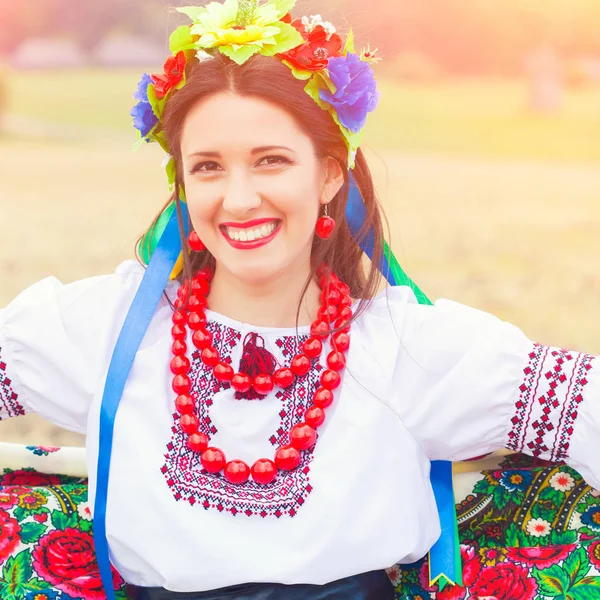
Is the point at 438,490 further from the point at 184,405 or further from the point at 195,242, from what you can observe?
the point at 195,242

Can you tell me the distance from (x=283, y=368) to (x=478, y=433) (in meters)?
0.33

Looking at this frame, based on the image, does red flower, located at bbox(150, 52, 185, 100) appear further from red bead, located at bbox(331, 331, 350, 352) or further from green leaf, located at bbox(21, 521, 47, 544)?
green leaf, located at bbox(21, 521, 47, 544)

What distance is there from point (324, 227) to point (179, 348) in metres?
0.32

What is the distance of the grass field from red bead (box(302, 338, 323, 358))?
1.84 metres

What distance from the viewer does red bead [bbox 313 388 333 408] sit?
1.48m

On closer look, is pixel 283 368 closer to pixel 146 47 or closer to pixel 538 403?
pixel 538 403

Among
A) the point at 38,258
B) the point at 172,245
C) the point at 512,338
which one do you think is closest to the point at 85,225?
the point at 38,258

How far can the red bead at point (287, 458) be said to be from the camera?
1441 millimetres

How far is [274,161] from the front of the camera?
4.76ft

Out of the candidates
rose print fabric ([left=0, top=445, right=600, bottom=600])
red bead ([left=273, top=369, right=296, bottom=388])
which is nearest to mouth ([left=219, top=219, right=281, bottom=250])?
red bead ([left=273, top=369, right=296, bottom=388])

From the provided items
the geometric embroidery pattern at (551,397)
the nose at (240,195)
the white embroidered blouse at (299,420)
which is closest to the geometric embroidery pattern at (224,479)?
the white embroidered blouse at (299,420)

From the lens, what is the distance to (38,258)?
4.76 meters

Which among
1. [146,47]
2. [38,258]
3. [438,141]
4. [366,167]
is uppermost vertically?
[146,47]

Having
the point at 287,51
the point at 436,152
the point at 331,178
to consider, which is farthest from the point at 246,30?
the point at 436,152
